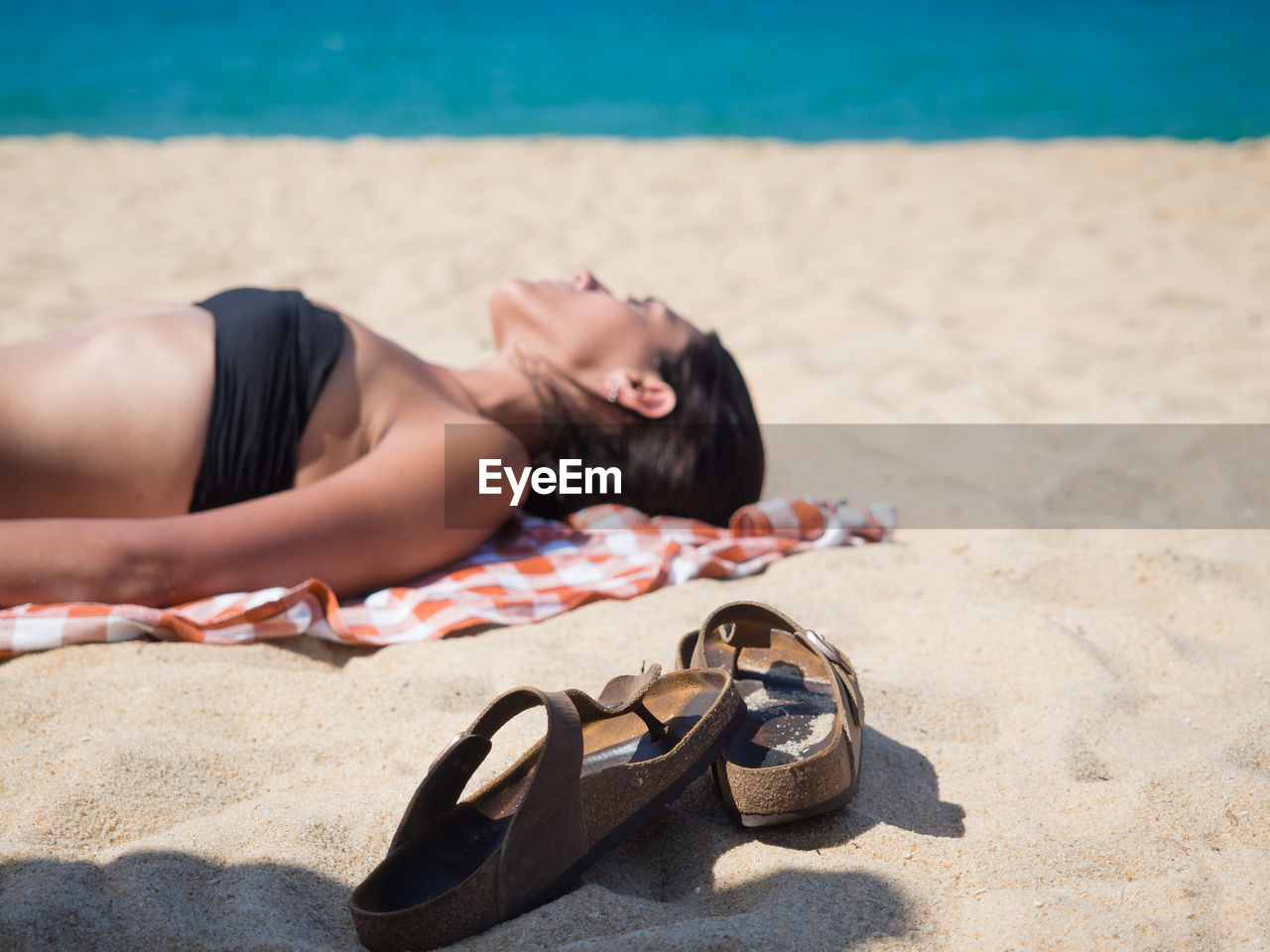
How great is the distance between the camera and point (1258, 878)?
1364mm

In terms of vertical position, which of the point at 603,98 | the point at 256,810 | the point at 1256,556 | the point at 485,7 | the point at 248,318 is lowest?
the point at 256,810

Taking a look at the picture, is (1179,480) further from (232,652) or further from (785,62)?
(785,62)

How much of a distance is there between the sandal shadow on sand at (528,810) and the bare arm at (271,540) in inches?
36.3

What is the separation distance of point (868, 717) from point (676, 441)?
122cm

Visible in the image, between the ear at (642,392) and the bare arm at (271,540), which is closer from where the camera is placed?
the bare arm at (271,540)

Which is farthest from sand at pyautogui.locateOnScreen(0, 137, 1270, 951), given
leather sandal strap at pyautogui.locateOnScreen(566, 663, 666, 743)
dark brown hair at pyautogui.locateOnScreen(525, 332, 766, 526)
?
dark brown hair at pyautogui.locateOnScreen(525, 332, 766, 526)

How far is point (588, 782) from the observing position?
136cm

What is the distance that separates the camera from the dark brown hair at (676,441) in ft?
9.21

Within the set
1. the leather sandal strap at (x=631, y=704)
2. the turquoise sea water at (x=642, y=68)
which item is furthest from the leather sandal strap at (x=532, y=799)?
the turquoise sea water at (x=642, y=68)

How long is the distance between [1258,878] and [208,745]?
170cm

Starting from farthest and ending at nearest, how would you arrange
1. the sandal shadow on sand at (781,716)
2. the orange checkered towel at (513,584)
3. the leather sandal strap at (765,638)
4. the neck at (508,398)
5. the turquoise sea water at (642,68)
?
the turquoise sea water at (642,68)
the neck at (508,398)
the orange checkered towel at (513,584)
the leather sandal strap at (765,638)
the sandal shadow on sand at (781,716)

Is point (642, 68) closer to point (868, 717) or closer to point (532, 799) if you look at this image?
point (868, 717)

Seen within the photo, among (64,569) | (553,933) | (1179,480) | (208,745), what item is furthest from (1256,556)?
(64,569)

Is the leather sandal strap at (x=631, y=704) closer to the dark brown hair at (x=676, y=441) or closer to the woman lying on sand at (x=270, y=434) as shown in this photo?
the woman lying on sand at (x=270, y=434)
